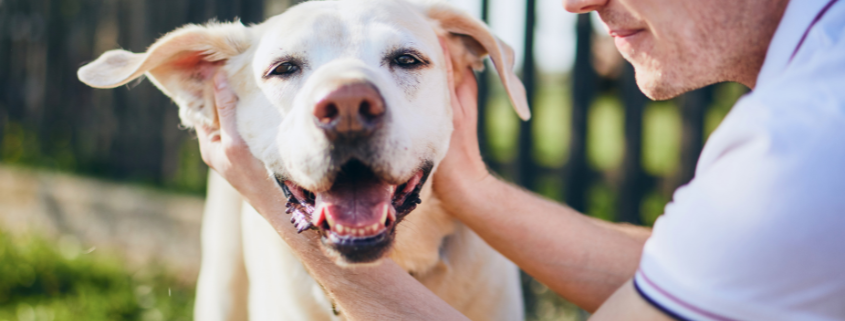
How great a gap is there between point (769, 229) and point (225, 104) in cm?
167

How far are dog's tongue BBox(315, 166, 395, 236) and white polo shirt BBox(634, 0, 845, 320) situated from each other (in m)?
0.73

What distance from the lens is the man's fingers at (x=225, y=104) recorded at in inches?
80.7

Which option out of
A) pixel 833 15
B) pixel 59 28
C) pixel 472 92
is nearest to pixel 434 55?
pixel 472 92

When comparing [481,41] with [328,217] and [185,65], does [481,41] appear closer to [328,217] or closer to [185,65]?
[328,217]

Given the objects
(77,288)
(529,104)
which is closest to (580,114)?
(529,104)

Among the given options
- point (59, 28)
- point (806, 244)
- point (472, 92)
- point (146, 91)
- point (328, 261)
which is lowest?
point (146, 91)

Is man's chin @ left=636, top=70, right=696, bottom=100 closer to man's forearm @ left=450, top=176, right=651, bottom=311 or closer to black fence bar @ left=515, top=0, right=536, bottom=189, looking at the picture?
man's forearm @ left=450, top=176, right=651, bottom=311

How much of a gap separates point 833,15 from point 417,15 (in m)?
1.24

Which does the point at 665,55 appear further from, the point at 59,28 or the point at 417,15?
the point at 59,28

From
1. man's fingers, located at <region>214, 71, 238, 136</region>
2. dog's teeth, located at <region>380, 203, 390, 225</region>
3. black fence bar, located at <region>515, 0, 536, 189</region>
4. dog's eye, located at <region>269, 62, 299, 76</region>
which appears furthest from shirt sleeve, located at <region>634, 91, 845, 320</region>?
black fence bar, located at <region>515, 0, 536, 189</region>

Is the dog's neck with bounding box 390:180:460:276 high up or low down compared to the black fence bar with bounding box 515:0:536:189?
up

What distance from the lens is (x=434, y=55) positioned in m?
2.03

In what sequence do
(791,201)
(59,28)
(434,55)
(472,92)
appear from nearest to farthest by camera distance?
(791,201), (434,55), (472,92), (59,28)

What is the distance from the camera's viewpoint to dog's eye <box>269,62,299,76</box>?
190 cm
